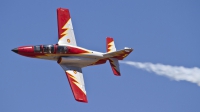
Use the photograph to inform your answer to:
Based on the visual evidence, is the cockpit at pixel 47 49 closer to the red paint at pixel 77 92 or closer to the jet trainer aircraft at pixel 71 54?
the jet trainer aircraft at pixel 71 54

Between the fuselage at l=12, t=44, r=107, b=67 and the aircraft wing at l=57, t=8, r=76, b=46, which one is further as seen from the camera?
the aircraft wing at l=57, t=8, r=76, b=46

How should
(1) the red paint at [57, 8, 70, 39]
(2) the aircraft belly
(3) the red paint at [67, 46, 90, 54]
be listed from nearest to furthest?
1. (2) the aircraft belly
2. (3) the red paint at [67, 46, 90, 54]
3. (1) the red paint at [57, 8, 70, 39]

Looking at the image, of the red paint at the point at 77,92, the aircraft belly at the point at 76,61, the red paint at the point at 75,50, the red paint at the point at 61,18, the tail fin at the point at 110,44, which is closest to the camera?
the red paint at the point at 77,92

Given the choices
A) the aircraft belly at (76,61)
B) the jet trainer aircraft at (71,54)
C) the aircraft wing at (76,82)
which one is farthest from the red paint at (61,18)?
the aircraft wing at (76,82)

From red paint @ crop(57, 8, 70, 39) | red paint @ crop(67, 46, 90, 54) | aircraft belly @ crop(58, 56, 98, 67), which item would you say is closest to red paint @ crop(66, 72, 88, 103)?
aircraft belly @ crop(58, 56, 98, 67)

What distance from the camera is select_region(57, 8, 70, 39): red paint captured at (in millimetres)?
47562

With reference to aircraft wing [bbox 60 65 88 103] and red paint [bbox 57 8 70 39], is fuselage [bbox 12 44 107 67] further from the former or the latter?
red paint [bbox 57 8 70 39]

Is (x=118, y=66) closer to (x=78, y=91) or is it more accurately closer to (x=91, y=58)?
(x=91, y=58)

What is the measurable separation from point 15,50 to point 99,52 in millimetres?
7911

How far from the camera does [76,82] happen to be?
45.2 meters

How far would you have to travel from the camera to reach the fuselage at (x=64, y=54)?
148 ft

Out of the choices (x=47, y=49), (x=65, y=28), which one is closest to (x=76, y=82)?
(x=47, y=49)

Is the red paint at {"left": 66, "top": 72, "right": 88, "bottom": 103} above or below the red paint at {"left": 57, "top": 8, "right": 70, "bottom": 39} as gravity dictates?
below

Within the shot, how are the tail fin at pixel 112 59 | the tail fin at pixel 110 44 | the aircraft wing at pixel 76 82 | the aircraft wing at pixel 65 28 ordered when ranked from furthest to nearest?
the tail fin at pixel 110 44 < the tail fin at pixel 112 59 < the aircraft wing at pixel 65 28 < the aircraft wing at pixel 76 82
